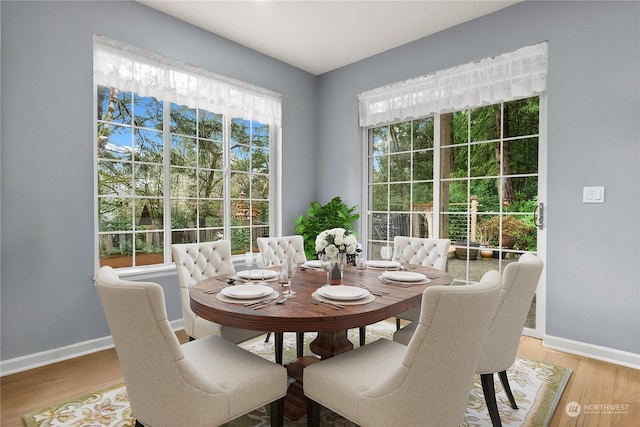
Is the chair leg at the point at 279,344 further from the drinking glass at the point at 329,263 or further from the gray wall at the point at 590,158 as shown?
the gray wall at the point at 590,158

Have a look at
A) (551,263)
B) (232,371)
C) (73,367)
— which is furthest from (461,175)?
(73,367)

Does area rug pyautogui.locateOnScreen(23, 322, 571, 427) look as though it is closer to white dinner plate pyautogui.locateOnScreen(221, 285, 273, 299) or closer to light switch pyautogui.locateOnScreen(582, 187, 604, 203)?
white dinner plate pyautogui.locateOnScreen(221, 285, 273, 299)

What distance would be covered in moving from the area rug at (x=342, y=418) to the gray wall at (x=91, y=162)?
79 centimetres

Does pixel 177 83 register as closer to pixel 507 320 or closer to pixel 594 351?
pixel 507 320

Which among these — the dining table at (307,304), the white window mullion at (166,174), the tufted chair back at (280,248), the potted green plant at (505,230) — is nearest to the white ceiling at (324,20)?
the white window mullion at (166,174)

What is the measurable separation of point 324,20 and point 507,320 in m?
3.05

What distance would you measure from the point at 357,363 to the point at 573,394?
5.29 feet

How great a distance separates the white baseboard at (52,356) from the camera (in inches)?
95.7

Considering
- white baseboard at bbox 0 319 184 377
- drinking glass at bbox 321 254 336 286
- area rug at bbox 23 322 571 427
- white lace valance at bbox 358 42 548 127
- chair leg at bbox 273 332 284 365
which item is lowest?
area rug at bbox 23 322 571 427

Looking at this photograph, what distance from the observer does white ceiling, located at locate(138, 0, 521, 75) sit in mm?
3104

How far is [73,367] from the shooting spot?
2543mm

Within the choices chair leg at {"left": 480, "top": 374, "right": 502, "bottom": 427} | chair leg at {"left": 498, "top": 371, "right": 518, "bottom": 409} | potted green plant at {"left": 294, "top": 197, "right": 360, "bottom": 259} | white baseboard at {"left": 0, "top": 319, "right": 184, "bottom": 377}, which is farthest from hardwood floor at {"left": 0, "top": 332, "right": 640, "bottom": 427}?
potted green plant at {"left": 294, "top": 197, "right": 360, "bottom": 259}

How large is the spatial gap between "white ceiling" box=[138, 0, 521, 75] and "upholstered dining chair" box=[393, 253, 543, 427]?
2563 mm

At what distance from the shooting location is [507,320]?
1647 mm
